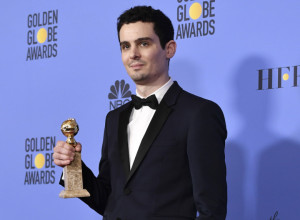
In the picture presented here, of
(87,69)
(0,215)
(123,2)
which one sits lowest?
(0,215)

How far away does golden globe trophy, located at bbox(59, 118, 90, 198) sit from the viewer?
1820mm

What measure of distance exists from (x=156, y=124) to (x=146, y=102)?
107mm

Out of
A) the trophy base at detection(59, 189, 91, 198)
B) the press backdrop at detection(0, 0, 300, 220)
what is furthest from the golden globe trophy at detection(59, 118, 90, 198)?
the press backdrop at detection(0, 0, 300, 220)

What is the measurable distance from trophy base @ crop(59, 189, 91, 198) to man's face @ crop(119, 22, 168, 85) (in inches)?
15.3

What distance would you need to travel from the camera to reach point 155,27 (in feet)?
6.48

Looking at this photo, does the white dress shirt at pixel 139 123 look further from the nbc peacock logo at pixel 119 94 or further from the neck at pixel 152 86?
the nbc peacock logo at pixel 119 94

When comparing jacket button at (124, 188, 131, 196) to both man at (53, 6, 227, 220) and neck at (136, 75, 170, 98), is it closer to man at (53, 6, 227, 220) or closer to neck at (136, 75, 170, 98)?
man at (53, 6, 227, 220)

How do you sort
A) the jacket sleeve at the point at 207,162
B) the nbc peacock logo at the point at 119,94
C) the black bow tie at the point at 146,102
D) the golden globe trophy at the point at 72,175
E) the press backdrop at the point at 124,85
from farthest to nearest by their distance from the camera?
the nbc peacock logo at the point at 119,94, the press backdrop at the point at 124,85, the black bow tie at the point at 146,102, the golden globe trophy at the point at 72,175, the jacket sleeve at the point at 207,162

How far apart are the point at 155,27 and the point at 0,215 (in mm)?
1654

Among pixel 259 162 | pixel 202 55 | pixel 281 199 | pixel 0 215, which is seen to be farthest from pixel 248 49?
pixel 0 215

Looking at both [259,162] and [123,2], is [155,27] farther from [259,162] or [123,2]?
[123,2]

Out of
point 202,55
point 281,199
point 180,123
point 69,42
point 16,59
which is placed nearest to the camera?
point 180,123

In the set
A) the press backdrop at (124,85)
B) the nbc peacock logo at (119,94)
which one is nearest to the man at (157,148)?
the press backdrop at (124,85)

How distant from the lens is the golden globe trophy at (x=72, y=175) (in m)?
1.82
